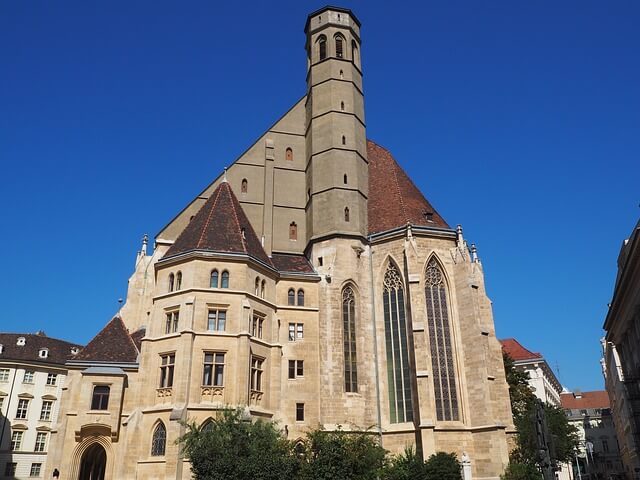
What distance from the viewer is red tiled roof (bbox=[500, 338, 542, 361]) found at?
67.2 meters

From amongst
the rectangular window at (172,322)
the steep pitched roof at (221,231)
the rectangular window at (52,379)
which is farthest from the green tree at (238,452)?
the rectangular window at (52,379)

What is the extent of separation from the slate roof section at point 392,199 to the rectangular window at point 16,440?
110 ft

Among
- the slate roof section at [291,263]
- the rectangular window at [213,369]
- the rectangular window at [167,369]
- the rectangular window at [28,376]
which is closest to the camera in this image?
the rectangular window at [213,369]

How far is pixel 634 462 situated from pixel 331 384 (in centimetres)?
3448

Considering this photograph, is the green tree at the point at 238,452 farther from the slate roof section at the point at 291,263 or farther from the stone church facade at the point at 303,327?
the slate roof section at the point at 291,263

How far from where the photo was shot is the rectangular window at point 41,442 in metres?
46.2

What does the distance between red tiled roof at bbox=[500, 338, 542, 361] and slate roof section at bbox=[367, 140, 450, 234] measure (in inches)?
A: 1342

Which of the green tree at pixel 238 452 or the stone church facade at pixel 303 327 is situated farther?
the stone church facade at pixel 303 327

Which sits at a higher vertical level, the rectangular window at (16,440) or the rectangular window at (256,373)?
the rectangular window at (256,373)

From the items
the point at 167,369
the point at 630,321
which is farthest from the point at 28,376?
the point at 630,321

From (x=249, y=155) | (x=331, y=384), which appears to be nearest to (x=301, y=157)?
(x=249, y=155)

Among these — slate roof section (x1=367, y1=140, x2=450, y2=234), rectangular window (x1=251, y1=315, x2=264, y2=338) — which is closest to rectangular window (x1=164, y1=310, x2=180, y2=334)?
rectangular window (x1=251, y1=315, x2=264, y2=338)

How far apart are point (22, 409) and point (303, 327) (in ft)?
94.5

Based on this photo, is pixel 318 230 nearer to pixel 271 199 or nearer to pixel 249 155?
pixel 271 199
